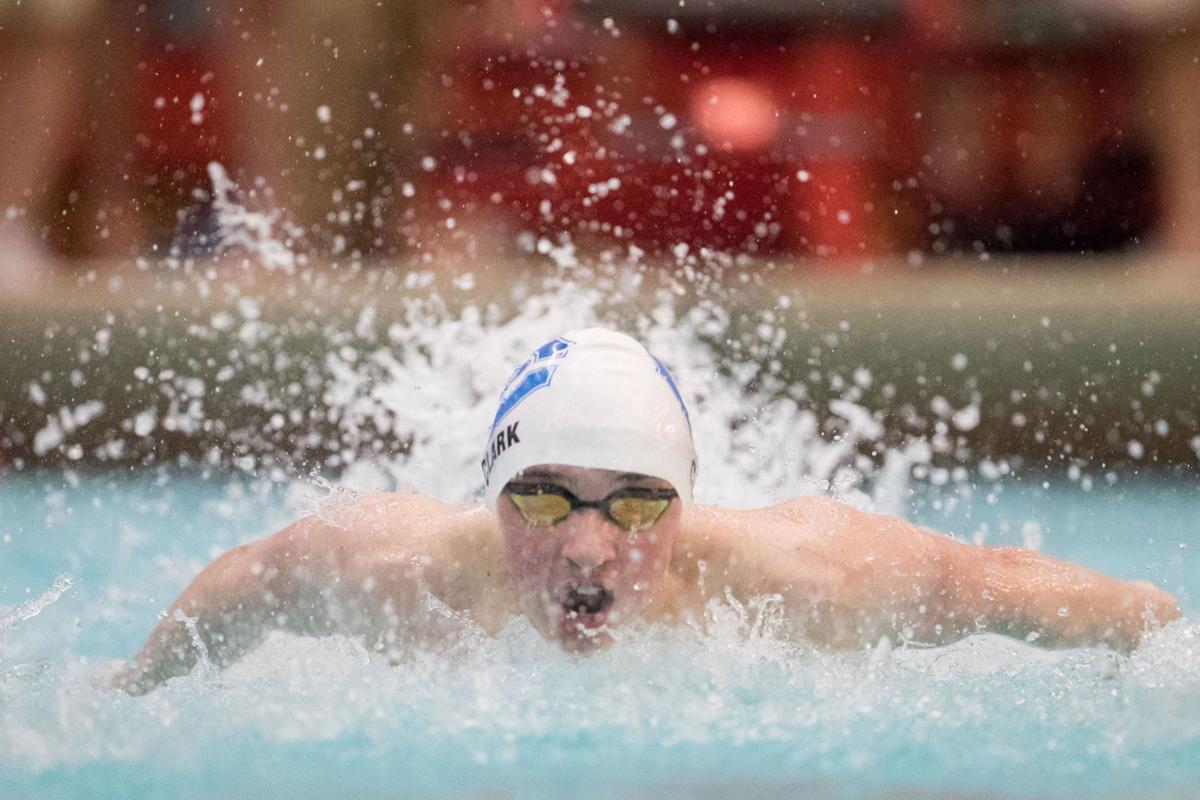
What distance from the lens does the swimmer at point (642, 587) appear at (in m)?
2.48

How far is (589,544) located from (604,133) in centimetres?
462

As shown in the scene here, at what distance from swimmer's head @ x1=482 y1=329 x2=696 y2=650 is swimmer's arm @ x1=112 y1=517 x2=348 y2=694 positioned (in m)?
0.37

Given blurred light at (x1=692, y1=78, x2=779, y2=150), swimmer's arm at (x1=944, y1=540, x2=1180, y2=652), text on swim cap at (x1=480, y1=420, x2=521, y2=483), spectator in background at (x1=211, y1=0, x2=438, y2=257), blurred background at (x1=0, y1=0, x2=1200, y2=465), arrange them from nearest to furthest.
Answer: text on swim cap at (x1=480, y1=420, x2=521, y2=483) → swimmer's arm at (x1=944, y1=540, x2=1180, y2=652) → spectator in background at (x1=211, y1=0, x2=438, y2=257) → blurred background at (x1=0, y1=0, x2=1200, y2=465) → blurred light at (x1=692, y1=78, x2=779, y2=150)

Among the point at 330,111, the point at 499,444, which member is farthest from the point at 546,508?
the point at 330,111

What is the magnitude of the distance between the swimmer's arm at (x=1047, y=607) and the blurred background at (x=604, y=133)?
132 inches

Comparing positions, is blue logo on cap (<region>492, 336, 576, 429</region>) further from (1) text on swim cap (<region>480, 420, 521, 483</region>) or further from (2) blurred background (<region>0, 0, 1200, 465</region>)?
(2) blurred background (<region>0, 0, 1200, 465</region>)

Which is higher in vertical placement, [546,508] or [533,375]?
[533,375]

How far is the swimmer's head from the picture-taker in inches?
91.4

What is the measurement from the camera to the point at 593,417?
7.74 ft

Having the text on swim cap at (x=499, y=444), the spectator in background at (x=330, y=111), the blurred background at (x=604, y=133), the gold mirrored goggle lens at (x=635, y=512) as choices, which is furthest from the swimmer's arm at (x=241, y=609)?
the spectator in background at (x=330, y=111)

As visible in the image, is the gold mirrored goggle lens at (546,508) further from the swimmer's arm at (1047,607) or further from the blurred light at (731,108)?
the blurred light at (731,108)

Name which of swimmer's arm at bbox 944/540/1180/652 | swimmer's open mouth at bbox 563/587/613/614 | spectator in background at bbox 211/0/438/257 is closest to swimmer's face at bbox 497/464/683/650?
swimmer's open mouth at bbox 563/587/613/614

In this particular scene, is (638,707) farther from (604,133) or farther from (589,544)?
(604,133)

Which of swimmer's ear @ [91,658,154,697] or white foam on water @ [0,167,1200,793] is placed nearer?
white foam on water @ [0,167,1200,793]
